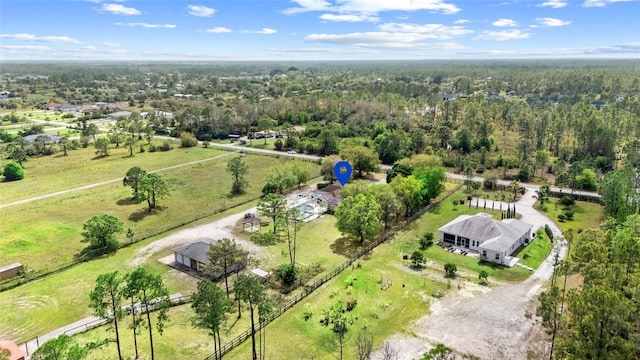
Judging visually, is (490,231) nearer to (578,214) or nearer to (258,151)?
(578,214)

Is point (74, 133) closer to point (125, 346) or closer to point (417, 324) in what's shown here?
point (125, 346)

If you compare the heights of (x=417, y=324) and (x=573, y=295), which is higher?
(x=573, y=295)

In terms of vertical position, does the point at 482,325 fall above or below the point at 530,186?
below

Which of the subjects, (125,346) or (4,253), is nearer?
(125,346)

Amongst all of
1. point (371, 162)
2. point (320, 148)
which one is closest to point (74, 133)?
point (320, 148)

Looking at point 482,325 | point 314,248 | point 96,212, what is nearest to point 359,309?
point 482,325

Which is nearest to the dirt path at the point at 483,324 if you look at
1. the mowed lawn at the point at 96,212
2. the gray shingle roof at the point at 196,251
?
the gray shingle roof at the point at 196,251

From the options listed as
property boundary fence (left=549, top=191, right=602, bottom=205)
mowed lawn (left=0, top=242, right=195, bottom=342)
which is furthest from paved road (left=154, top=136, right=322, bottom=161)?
mowed lawn (left=0, top=242, right=195, bottom=342)
